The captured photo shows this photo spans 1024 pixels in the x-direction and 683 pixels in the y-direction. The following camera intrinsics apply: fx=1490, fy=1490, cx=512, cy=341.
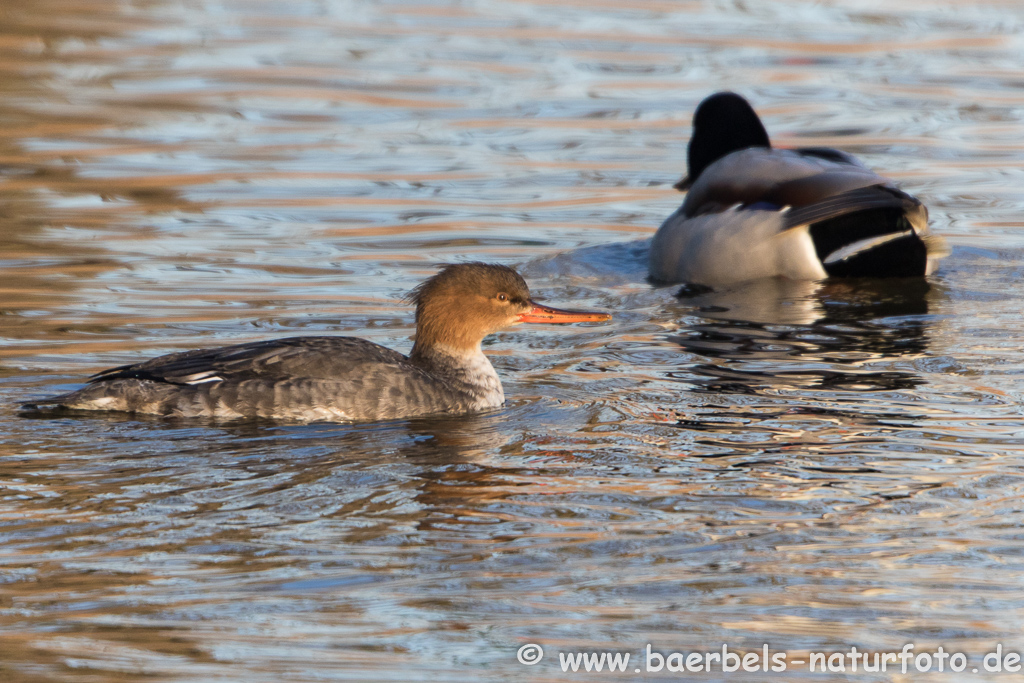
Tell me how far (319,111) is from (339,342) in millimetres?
8620

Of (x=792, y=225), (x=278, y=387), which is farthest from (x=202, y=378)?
(x=792, y=225)

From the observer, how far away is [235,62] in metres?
17.9

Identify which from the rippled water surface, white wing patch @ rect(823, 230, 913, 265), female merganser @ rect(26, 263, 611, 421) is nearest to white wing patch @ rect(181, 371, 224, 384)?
female merganser @ rect(26, 263, 611, 421)

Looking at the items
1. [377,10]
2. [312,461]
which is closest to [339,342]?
[312,461]

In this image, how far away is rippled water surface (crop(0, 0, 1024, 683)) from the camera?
4.94 metres

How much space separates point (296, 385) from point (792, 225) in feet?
14.7

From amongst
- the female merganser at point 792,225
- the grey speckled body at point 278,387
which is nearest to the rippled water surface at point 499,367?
the grey speckled body at point 278,387

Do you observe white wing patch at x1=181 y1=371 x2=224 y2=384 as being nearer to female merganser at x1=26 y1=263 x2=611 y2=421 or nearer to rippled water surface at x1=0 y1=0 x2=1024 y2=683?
female merganser at x1=26 y1=263 x2=611 y2=421

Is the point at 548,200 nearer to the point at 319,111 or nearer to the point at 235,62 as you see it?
the point at 319,111

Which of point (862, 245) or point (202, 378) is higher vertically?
point (862, 245)

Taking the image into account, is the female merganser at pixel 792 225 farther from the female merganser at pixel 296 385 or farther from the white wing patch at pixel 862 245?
the female merganser at pixel 296 385

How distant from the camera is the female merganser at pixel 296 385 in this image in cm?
725

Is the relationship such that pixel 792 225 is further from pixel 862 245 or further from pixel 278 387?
pixel 278 387

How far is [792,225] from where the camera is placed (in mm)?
10438
